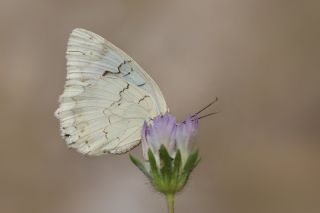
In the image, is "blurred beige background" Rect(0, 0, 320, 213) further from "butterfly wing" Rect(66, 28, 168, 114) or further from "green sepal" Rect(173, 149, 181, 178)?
"green sepal" Rect(173, 149, 181, 178)

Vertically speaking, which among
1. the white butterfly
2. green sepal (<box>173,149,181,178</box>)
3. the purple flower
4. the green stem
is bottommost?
the green stem

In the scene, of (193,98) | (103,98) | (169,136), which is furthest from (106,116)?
(193,98)

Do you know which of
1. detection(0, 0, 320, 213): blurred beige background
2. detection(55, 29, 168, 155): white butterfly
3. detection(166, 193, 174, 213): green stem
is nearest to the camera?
detection(166, 193, 174, 213): green stem

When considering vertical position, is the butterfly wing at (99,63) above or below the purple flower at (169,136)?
above

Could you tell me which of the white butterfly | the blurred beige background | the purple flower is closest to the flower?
the purple flower

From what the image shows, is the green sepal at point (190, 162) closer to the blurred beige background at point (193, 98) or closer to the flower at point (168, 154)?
the flower at point (168, 154)

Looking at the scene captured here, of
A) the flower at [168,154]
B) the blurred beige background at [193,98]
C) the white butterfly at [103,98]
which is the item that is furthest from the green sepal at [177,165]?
the blurred beige background at [193,98]

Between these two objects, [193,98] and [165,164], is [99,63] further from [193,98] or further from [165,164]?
[193,98]
